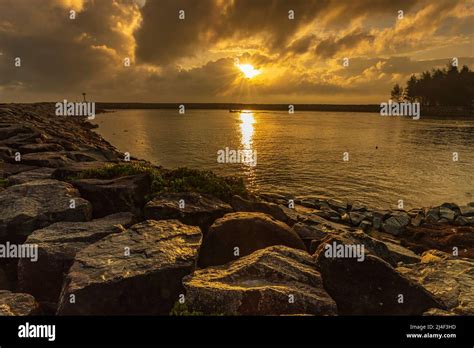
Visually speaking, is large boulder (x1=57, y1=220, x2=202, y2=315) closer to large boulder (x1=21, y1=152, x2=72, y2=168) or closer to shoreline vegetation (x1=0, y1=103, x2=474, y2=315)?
shoreline vegetation (x1=0, y1=103, x2=474, y2=315)

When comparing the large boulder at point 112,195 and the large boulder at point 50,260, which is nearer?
the large boulder at point 50,260

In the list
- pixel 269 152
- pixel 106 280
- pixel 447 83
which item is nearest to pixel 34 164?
pixel 106 280

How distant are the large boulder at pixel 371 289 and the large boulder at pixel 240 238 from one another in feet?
6.04

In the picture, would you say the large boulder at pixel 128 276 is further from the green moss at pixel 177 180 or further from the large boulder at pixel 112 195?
the green moss at pixel 177 180

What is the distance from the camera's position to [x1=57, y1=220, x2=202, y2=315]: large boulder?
5480 mm

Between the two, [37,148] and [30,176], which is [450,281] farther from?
[37,148]

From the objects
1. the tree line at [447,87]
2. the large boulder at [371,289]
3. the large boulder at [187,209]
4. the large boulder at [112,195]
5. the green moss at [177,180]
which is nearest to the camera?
the large boulder at [371,289]

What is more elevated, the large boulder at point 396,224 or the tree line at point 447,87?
the tree line at point 447,87

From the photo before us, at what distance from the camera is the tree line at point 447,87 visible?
151250 mm

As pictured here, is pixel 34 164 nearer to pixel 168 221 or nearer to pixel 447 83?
pixel 168 221

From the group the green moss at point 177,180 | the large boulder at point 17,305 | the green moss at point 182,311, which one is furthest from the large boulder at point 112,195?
the green moss at point 182,311

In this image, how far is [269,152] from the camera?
51.8 meters

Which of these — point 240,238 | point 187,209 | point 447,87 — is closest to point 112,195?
point 187,209

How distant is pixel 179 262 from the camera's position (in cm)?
627
